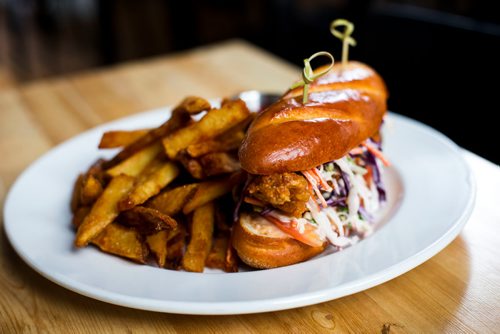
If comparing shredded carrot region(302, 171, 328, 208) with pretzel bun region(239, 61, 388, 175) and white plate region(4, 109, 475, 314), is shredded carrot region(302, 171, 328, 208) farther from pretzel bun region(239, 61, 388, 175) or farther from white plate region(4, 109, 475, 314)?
white plate region(4, 109, 475, 314)

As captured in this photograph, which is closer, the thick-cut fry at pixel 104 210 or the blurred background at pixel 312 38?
the thick-cut fry at pixel 104 210

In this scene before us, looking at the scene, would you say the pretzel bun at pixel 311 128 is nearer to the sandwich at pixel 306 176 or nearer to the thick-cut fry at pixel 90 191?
the sandwich at pixel 306 176

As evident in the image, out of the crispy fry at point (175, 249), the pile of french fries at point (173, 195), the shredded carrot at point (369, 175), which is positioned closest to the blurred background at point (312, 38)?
the shredded carrot at point (369, 175)

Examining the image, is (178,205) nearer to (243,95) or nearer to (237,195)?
(237,195)

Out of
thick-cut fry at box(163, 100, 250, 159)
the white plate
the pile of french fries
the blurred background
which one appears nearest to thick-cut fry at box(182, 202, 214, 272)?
the pile of french fries

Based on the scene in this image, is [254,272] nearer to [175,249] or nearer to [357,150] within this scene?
[175,249]

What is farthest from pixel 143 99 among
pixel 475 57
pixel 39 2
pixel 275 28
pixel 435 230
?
pixel 39 2
